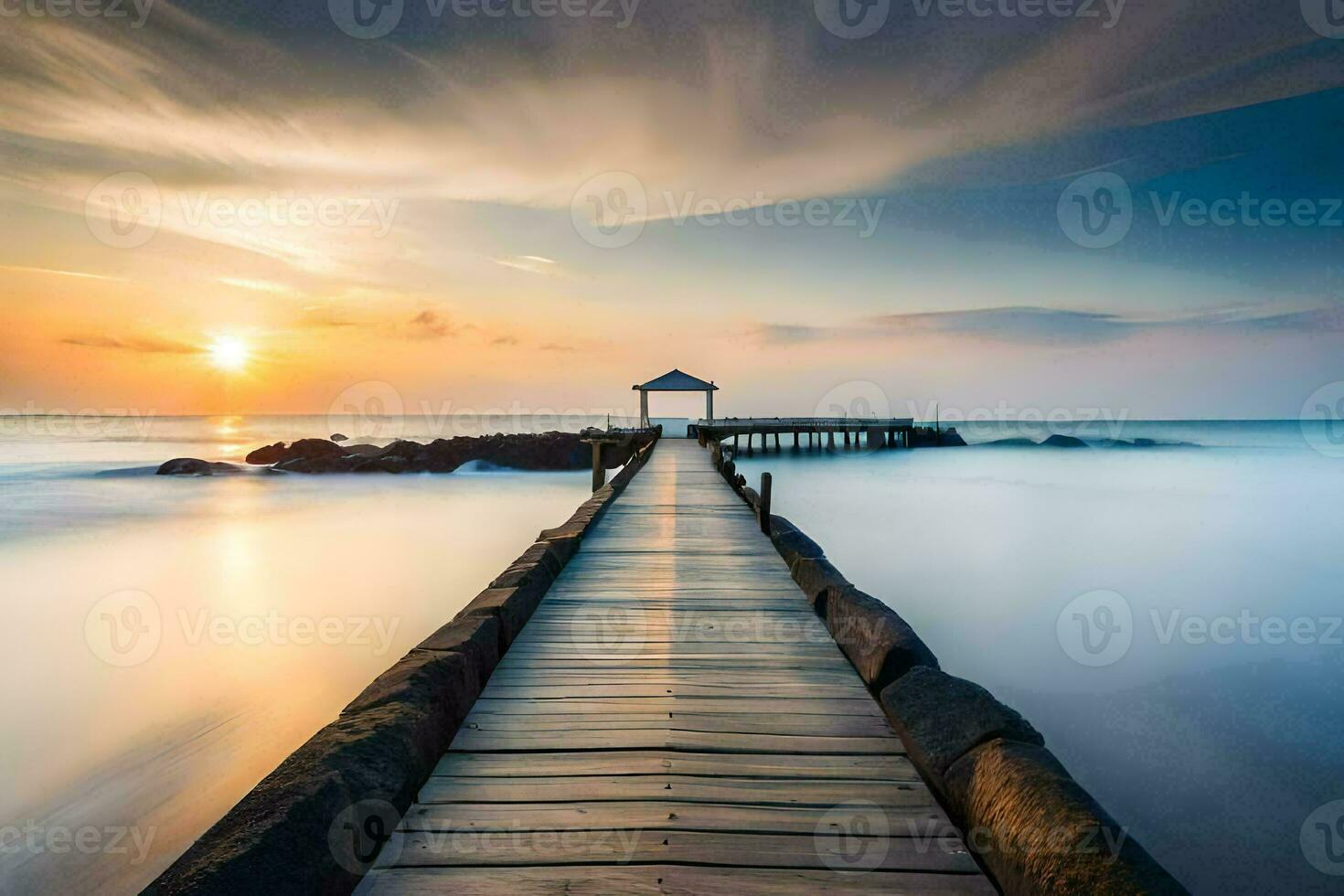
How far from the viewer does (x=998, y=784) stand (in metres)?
2.09

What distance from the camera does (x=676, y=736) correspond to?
2.86 metres

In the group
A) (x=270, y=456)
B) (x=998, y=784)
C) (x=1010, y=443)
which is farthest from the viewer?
(x=1010, y=443)

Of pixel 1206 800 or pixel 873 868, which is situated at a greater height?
pixel 873 868

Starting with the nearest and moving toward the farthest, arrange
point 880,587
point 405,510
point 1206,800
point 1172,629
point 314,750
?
point 314,750 < point 1206,800 < point 1172,629 < point 880,587 < point 405,510

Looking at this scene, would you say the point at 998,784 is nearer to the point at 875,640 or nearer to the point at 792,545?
the point at 875,640

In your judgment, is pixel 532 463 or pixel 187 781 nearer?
pixel 187 781

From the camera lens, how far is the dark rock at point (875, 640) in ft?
10.6

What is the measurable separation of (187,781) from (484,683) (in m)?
4.13

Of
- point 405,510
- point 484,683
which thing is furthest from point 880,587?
point 405,510

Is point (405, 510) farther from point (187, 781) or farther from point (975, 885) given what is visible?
point (975, 885)
